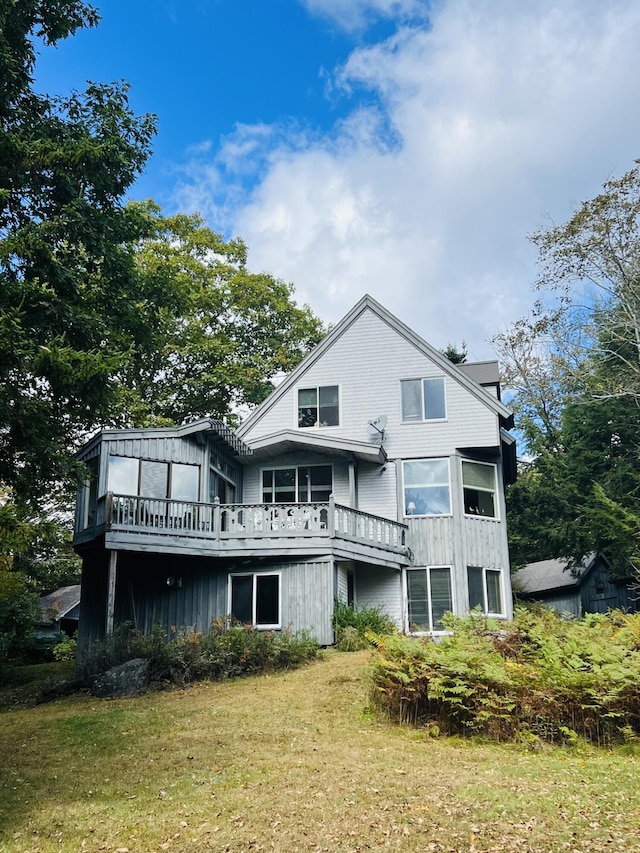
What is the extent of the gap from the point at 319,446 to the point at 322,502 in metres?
2.25

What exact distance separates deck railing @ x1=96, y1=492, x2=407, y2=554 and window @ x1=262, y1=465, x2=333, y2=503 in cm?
249

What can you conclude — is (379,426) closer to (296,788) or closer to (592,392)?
(592,392)

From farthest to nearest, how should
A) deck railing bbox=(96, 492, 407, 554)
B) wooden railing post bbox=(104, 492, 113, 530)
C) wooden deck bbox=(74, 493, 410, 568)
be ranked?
deck railing bbox=(96, 492, 407, 554) → wooden deck bbox=(74, 493, 410, 568) → wooden railing post bbox=(104, 492, 113, 530)

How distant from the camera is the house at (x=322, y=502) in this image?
1964cm

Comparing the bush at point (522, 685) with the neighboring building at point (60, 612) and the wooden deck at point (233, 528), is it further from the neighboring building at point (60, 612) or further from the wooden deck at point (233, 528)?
the neighboring building at point (60, 612)

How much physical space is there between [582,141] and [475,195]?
511 cm

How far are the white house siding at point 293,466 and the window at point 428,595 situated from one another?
3026mm

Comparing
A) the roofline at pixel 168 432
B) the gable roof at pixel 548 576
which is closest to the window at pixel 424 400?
the roofline at pixel 168 432

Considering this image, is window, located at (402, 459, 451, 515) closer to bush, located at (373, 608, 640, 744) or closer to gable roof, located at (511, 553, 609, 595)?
bush, located at (373, 608, 640, 744)

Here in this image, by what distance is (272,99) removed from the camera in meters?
20.0

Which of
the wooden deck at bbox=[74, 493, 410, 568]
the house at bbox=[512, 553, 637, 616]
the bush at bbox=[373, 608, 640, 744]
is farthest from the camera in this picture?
the house at bbox=[512, 553, 637, 616]

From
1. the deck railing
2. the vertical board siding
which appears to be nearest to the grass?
the deck railing

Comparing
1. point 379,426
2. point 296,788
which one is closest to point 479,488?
point 379,426

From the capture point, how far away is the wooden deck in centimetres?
1867
